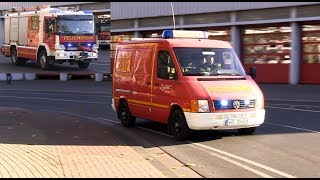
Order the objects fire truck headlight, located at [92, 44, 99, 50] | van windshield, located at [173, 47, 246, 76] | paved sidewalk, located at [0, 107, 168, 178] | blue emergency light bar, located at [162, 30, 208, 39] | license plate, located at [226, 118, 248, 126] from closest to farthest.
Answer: paved sidewalk, located at [0, 107, 168, 178], license plate, located at [226, 118, 248, 126], van windshield, located at [173, 47, 246, 76], blue emergency light bar, located at [162, 30, 208, 39], fire truck headlight, located at [92, 44, 99, 50]

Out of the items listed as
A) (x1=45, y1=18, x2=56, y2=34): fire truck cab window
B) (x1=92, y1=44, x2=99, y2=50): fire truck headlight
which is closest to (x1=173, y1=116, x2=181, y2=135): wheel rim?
(x1=45, y1=18, x2=56, y2=34): fire truck cab window

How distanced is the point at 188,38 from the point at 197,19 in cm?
1898

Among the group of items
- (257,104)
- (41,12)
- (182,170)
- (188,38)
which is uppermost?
(41,12)

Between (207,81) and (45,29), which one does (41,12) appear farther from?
(207,81)

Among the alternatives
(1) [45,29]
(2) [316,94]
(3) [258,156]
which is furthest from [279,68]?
(3) [258,156]

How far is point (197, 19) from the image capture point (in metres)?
31.1

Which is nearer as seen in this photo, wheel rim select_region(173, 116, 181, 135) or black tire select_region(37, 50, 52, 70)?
wheel rim select_region(173, 116, 181, 135)

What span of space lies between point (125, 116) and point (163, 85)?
2252 millimetres

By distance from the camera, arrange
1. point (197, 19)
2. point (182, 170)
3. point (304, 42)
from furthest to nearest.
Result: 1. point (197, 19)
2. point (304, 42)
3. point (182, 170)

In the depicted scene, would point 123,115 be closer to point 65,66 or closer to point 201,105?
point 201,105

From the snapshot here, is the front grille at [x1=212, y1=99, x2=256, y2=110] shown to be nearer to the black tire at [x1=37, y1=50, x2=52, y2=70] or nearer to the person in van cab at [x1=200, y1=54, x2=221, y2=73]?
the person in van cab at [x1=200, y1=54, x2=221, y2=73]

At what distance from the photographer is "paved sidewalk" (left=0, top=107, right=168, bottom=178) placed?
731 cm

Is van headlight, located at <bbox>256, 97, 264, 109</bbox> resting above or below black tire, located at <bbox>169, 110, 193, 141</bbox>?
above

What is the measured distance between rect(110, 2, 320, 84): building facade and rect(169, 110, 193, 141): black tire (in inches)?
484
